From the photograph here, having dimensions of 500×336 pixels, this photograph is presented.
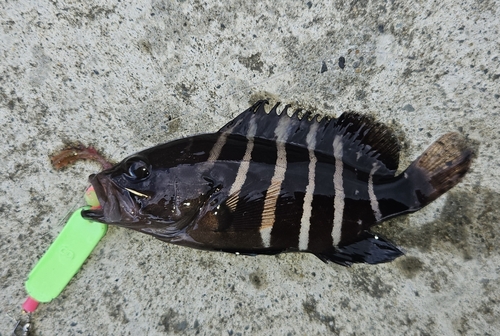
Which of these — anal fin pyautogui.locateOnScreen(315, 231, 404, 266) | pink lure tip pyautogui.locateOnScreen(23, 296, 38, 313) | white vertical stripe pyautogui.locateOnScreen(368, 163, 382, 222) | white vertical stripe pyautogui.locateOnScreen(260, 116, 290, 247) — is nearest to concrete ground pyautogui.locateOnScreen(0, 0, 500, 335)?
pink lure tip pyautogui.locateOnScreen(23, 296, 38, 313)

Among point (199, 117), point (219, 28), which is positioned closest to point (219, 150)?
point (199, 117)

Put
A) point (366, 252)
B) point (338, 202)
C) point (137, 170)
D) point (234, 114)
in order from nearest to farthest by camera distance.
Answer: point (137, 170), point (338, 202), point (366, 252), point (234, 114)

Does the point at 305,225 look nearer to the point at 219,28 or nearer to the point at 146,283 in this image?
the point at 146,283

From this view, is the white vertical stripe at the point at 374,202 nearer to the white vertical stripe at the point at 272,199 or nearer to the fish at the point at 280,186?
the fish at the point at 280,186

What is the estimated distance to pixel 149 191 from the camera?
1359 millimetres

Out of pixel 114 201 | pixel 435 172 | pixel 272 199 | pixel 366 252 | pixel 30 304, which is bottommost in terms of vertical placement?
pixel 30 304

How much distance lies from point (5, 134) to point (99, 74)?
0.70 meters

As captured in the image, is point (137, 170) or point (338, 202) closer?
point (137, 170)

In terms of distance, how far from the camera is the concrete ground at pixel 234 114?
1620 millimetres

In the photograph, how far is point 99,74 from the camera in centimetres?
174

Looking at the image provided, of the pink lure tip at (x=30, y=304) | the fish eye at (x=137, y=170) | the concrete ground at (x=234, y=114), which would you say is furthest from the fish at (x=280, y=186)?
the pink lure tip at (x=30, y=304)

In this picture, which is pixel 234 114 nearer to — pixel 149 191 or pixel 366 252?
pixel 149 191

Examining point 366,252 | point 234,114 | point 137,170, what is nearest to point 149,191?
point 137,170

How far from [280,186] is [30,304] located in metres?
1.60
